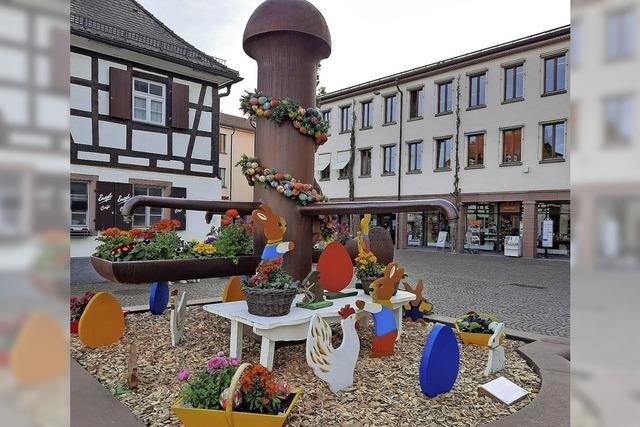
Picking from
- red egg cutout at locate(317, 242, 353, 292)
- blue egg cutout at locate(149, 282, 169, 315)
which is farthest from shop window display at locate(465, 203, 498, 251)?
red egg cutout at locate(317, 242, 353, 292)

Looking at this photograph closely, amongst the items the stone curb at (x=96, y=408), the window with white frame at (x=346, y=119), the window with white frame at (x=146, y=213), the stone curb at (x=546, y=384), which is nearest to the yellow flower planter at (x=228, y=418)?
the stone curb at (x=96, y=408)

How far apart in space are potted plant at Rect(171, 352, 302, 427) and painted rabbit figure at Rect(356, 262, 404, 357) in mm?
1427

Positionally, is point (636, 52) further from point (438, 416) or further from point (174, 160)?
point (174, 160)

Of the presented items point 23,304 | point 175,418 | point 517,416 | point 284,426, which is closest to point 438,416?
point 517,416

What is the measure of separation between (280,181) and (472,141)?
54.5 ft

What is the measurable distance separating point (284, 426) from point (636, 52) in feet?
9.35

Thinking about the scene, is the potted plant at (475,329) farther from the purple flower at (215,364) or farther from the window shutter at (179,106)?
the window shutter at (179,106)

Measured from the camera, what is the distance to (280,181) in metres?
4.67

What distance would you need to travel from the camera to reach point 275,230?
172 inches

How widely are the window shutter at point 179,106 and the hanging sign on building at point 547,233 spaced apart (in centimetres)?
1371

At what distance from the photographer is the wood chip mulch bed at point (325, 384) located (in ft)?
10.1

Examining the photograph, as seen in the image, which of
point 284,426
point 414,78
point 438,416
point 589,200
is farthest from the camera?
point 414,78

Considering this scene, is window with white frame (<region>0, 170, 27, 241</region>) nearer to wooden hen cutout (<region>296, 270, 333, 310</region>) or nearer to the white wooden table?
the white wooden table

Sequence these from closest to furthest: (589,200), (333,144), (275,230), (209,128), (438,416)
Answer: (589,200)
(438,416)
(275,230)
(209,128)
(333,144)
